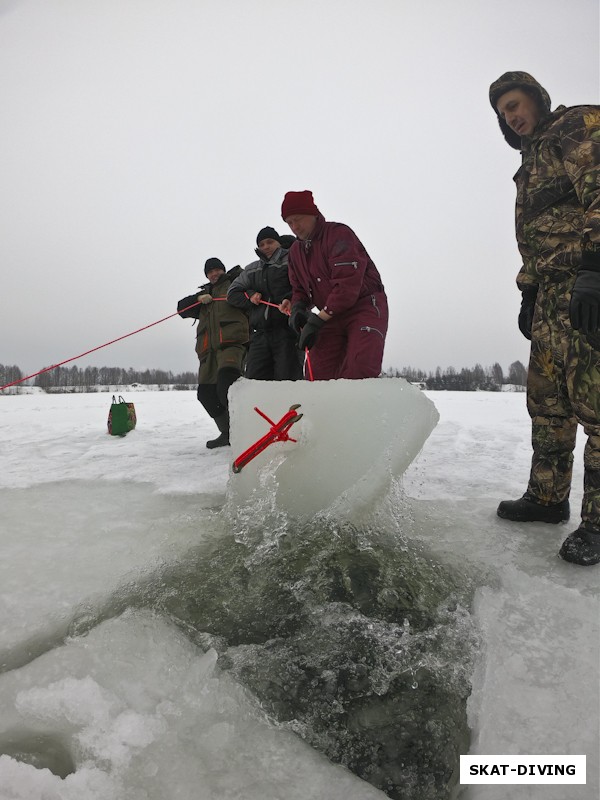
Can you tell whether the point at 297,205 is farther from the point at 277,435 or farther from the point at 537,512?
the point at 537,512

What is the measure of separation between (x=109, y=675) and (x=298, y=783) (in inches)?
19.3

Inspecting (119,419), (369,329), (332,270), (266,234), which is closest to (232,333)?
(266,234)

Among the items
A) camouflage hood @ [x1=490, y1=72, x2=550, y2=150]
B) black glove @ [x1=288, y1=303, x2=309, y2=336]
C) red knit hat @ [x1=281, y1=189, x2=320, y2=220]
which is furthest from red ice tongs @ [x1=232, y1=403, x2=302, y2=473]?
camouflage hood @ [x1=490, y1=72, x2=550, y2=150]

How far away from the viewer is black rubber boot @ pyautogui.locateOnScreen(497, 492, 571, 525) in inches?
75.2

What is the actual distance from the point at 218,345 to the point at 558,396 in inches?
114

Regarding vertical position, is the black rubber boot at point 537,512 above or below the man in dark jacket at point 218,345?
below

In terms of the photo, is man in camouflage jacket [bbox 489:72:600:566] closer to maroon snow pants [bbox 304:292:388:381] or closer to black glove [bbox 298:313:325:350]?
maroon snow pants [bbox 304:292:388:381]

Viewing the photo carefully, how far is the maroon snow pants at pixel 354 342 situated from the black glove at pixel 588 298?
1.07m

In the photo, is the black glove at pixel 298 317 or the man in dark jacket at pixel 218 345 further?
the man in dark jacket at pixel 218 345

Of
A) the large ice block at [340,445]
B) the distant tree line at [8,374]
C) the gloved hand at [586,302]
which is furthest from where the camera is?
the distant tree line at [8,374]

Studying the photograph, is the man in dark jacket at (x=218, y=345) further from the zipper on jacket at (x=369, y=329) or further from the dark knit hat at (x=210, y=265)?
the zipper on jacket at (x=369, y=329)

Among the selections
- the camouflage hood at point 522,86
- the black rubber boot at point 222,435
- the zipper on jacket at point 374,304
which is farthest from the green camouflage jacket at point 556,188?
the black rubber boot at point 222,435

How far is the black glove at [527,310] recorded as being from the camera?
209 centimetres

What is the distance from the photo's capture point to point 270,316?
3.58 meters
